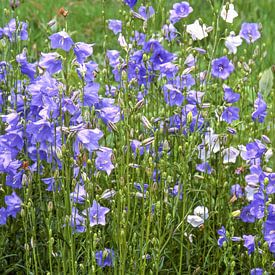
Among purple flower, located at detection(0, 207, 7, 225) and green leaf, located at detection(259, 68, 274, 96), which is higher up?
green leaf, located at detection(259, 68, 274, 96)

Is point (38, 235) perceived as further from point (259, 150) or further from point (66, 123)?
point (259, 150)

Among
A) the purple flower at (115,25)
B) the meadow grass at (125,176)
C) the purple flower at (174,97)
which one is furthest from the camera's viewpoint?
the purple flower at (115,25)

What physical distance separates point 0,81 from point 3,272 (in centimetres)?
81

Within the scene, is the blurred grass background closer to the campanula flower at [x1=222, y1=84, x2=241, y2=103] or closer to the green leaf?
the green leaf

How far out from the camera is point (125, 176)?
2.86 meters

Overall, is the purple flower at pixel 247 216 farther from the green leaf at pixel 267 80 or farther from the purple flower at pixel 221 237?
the green leaf at pixel 267 80

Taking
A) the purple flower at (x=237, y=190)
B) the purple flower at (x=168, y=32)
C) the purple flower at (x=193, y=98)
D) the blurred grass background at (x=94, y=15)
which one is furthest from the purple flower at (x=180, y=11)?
the blurred grass background at (x=94, y=15)

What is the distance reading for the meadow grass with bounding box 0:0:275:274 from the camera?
2441 millimetres

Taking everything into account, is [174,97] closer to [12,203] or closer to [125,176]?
[125,176]

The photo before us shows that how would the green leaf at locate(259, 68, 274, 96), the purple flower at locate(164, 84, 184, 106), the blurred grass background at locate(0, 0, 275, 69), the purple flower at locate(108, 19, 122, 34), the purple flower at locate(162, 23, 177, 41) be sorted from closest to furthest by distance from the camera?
the purple flower at locate(164, 84, 184, 106) < the purple flower at locate(162, 23, 177, 41) < the purple flower at locate(108, 19, 122, 34) < the green leaf at locate(259, 68, 274, 96) < the blurred grass background at locate(0, 0, 275, 69)

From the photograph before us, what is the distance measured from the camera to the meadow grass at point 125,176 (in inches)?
96.1

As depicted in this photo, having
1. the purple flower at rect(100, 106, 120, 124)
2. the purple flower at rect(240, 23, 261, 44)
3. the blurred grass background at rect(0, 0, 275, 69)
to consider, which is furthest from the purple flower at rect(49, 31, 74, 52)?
the blurred grass background at rect(0, 0, 275, 69)

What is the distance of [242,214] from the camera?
9.96 ft

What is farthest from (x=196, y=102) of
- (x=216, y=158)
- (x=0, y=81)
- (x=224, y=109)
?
(x=0, y=81)
